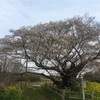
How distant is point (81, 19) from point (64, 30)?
1.40 m

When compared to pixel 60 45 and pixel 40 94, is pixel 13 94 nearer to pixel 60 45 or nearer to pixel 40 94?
pixel 40 94

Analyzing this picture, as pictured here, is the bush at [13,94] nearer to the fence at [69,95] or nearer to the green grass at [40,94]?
the green grass at [40,94]

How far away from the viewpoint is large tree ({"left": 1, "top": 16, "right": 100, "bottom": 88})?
754 inches

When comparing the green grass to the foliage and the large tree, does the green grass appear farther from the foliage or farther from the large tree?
the foliage

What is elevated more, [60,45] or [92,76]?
[60,45]

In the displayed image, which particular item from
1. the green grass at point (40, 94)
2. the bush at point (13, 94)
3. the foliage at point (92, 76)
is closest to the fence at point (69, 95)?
the green grass at point (40, 94)

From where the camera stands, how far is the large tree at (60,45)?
62.8 ft

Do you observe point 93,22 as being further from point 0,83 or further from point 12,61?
point 0,83

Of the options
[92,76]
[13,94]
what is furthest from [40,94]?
[92,76]

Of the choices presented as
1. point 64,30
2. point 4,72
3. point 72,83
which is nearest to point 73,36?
point 64,30

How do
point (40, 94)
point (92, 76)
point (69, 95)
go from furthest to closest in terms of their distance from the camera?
1. point (92, 76)
2. point (40, 94)
3. point (69, 95)

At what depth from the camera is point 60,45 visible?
1916 centimetres

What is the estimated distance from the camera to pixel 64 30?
19750mm

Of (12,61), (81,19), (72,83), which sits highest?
(81,19)
